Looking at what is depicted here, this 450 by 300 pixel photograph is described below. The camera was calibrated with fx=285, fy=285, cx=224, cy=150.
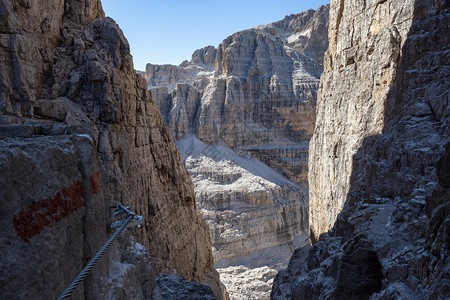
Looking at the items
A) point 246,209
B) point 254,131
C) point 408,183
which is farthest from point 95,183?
point 254,131

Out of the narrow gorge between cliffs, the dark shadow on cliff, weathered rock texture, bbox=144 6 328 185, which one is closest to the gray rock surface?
the narrow gorge between cliffs

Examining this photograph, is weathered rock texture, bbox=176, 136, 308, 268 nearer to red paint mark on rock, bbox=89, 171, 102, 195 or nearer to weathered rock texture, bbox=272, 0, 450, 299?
weathered rock texture, bbox=272, 0, 450, 299

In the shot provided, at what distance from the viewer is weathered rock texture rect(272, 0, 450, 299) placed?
4836 millimetres

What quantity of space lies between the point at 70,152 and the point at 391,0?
1420 cm

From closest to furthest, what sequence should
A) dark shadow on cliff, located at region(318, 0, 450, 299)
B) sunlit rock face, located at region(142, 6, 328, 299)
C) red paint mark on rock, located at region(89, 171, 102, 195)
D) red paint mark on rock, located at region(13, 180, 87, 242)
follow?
red paint mark on rock, located at region(13, 180, 87, 242) < red paint mark on rock, located at region(89, 171, 102, 195) < dark shadow on cliff, located at region(318, 0, 450, 299) < sunlit rock face, located at region(142, 6, 328, 299)

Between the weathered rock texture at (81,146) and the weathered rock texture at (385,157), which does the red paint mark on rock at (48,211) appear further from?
the weathered rock texture at (385,157)

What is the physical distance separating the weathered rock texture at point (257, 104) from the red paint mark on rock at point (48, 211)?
47485 millimetres

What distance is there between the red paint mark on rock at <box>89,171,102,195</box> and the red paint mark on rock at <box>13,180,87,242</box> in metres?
0.17

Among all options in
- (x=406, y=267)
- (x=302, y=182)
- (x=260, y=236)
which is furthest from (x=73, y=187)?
(x=302, y=182)

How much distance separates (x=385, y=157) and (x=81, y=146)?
31.2 ft

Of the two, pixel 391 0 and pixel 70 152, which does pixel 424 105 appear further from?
pixel 70 152

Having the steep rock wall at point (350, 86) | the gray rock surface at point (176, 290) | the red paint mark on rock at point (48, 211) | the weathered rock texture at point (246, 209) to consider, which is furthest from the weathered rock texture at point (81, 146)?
the weathered rock texture at point (246, 209)

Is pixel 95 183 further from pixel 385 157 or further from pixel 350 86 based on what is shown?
pixel 350 86

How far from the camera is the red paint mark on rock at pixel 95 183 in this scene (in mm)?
4000
